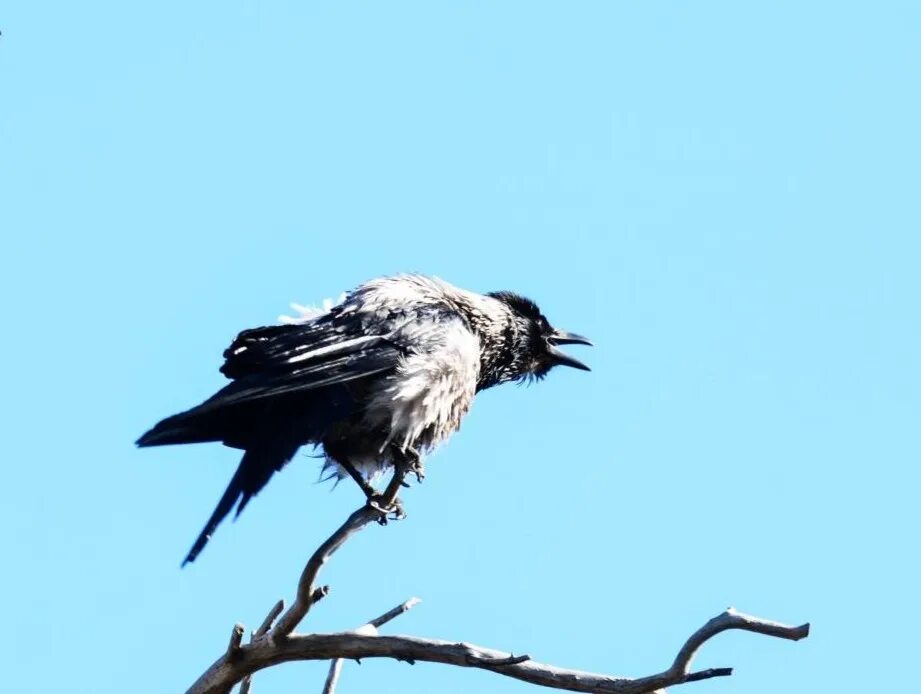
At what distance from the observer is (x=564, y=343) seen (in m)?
8.24

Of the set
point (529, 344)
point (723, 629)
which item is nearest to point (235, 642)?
point (723, 629)

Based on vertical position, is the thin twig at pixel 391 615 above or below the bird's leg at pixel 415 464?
below

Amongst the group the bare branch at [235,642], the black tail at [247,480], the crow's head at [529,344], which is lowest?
the bare branch at [235,642]

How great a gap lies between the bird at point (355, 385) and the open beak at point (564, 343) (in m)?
0.63

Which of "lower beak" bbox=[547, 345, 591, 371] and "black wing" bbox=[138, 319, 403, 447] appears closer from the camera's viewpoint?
"black wing" bbox=[138, 319, 403, 447]

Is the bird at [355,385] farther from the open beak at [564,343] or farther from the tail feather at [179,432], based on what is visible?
the open beak at [564,343]

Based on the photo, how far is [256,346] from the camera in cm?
610

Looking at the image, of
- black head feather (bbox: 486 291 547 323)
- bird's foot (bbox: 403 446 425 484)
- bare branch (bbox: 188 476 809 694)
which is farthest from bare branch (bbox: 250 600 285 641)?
black head feather (bbox: 486 291 547 323)

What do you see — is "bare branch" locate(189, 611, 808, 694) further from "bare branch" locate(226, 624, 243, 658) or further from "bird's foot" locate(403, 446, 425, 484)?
"bird's foot" locate(403, 446, 425, 484)

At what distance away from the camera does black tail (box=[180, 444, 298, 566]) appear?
513 cm

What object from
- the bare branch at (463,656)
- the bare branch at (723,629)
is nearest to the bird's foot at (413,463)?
the bare branch at (463,656)

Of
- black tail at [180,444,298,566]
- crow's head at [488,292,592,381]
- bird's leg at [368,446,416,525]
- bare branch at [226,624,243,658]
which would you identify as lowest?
bare branch at [226,624,243,658]

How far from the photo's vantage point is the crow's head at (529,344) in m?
7.65

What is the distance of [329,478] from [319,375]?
3.02 ft
